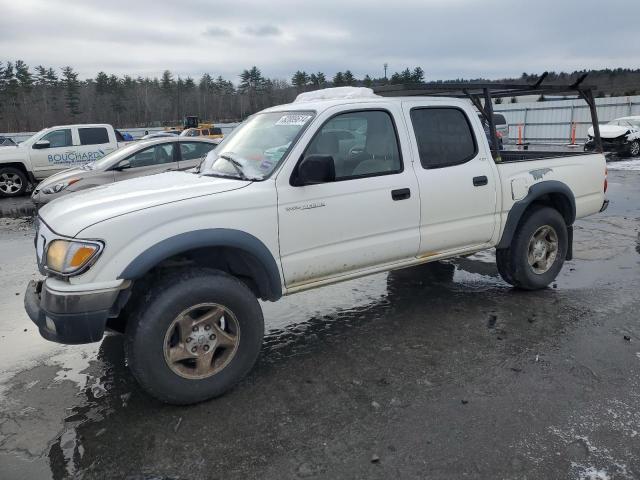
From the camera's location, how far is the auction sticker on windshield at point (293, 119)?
156 inches

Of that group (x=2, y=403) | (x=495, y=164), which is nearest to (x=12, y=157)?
(x=2, y=403)

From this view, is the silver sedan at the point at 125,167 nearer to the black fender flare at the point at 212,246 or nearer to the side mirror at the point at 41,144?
the side mirror at the point at 41,144

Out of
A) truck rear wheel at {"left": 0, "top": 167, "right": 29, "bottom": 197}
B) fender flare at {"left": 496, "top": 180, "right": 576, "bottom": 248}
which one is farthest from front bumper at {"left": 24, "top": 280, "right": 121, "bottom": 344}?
truck rear wheel at {"left": 0, "top": 167, "right": 29, "bottom": 197}

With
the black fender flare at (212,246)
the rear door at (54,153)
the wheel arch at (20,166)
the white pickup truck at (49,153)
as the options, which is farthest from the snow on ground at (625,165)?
the wheel arch at (20,166)

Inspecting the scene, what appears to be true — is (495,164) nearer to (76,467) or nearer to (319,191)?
(319,191)

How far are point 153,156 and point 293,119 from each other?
6670 mm

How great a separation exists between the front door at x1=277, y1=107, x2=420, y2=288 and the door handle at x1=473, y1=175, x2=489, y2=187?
0.70 meters

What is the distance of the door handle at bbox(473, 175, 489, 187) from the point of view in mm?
4629

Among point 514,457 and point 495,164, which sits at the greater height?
point 495,164

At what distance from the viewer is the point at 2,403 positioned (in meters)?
3.47

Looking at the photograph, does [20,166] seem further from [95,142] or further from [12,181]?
[95,142]

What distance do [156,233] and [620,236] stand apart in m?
7.23

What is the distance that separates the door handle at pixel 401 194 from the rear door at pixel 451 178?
0.16 m

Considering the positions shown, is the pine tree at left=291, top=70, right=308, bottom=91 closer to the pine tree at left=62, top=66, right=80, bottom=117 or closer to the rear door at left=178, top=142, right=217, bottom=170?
the pine tree at left=62, top=66, right=80, bottom=117
